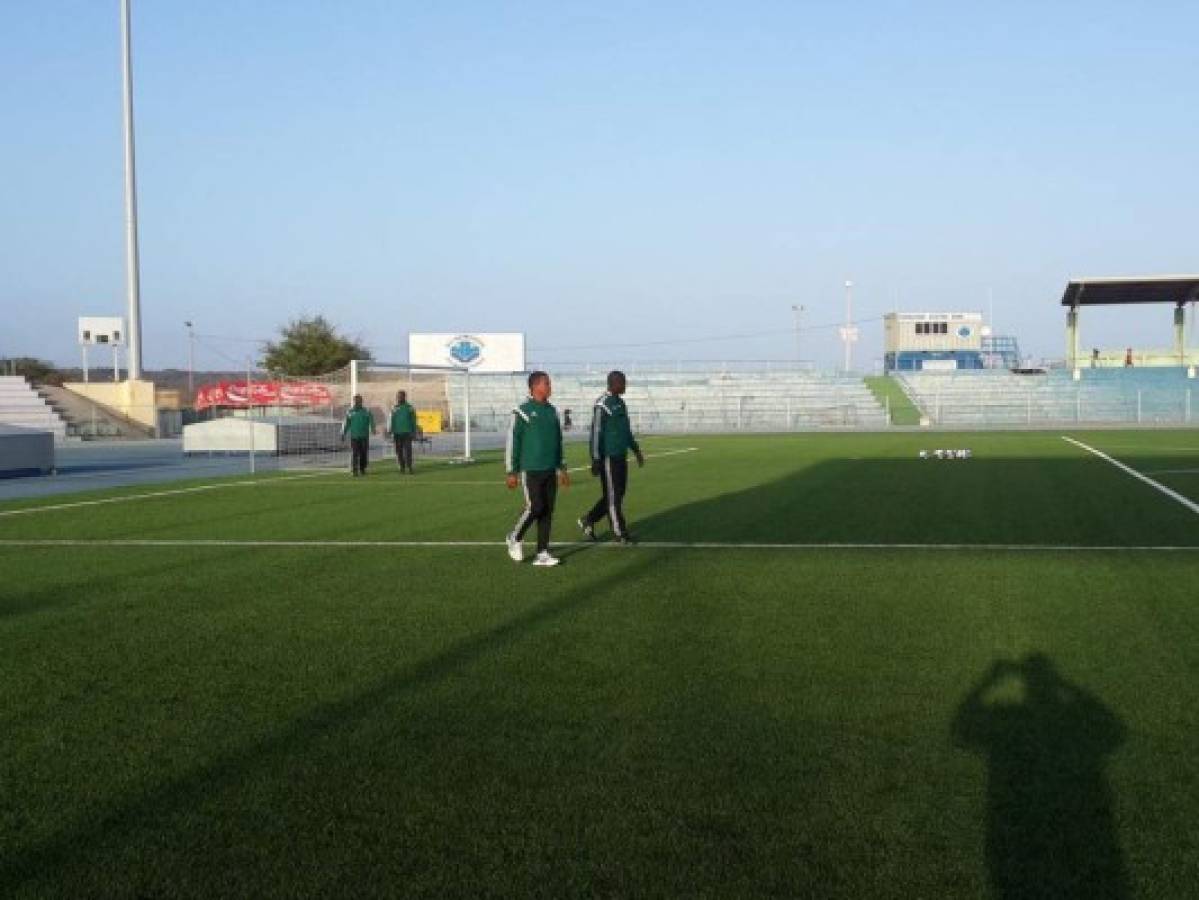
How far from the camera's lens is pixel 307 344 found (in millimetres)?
78562

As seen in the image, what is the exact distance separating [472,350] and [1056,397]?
103 feet

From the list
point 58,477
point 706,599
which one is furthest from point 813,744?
point 58,477

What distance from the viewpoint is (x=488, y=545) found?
1403cm

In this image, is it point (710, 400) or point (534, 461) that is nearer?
point (534, 461)

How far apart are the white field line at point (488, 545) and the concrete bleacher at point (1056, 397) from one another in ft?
170

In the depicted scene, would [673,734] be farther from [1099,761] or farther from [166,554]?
[166,554]

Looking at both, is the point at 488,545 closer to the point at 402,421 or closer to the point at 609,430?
the point at 609,430

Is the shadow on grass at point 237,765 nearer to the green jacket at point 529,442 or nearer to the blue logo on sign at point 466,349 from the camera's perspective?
the green jacket at point 529,442

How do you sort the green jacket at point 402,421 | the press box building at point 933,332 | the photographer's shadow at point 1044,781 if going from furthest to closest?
the press box building at point 933,332 → the green jacket at point 402,421 → the photographer's shadow at point 1044,781

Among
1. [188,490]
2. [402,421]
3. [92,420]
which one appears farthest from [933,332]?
[188,490]

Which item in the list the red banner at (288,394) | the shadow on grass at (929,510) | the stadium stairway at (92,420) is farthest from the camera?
the stadium stairway at (92,420)

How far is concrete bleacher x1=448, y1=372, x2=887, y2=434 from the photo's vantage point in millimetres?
65625

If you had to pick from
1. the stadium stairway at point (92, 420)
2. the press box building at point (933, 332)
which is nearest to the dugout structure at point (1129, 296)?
the press box building at point (933, 332)

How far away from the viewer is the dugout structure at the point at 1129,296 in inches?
2500
